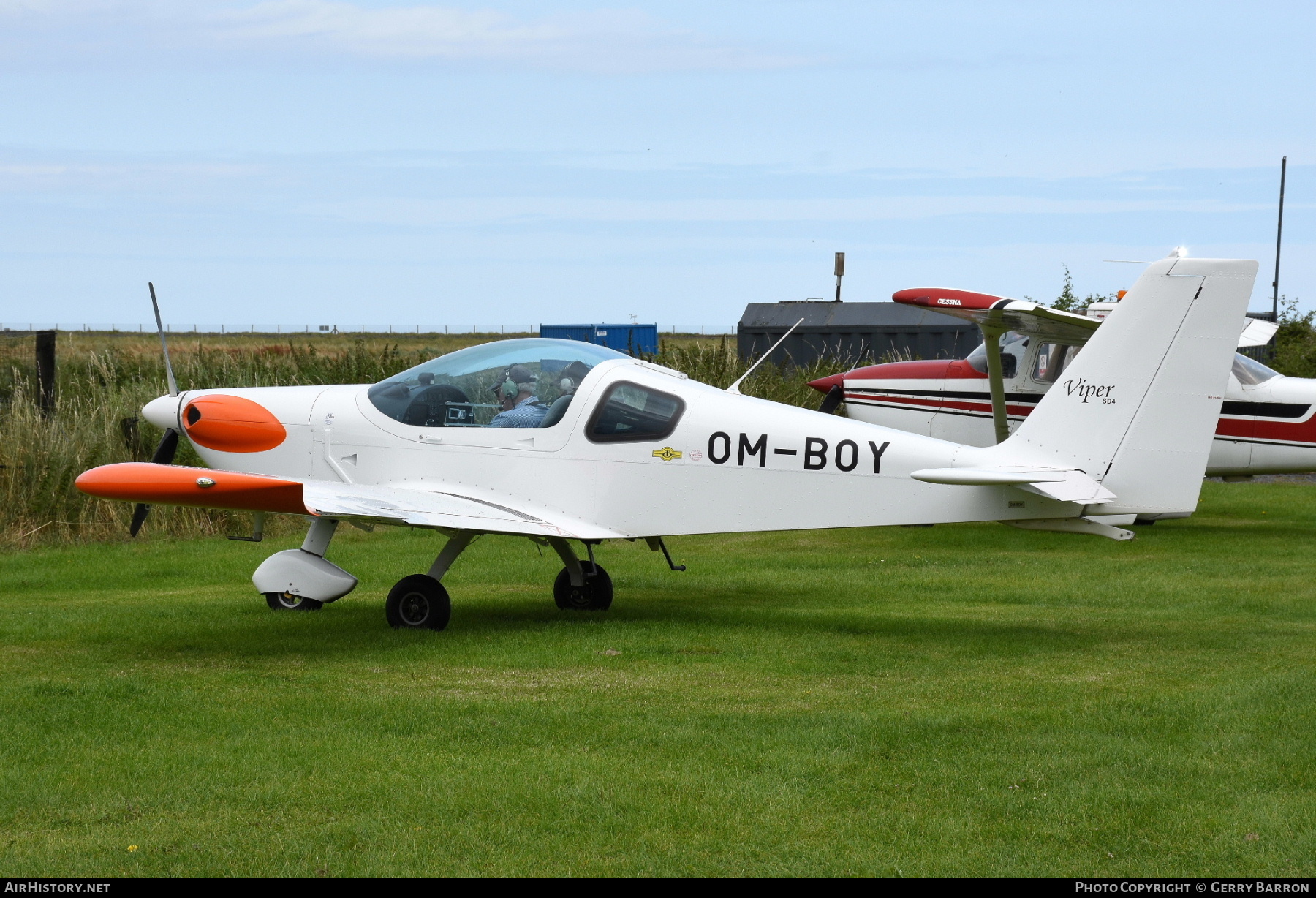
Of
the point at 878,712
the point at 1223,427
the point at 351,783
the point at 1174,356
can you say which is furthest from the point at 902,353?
the point at 351,783

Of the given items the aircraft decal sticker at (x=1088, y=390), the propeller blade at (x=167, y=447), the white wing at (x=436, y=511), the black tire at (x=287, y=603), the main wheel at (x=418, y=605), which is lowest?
the black tire at (x=287, y=603)

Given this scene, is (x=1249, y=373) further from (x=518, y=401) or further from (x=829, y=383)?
(x=518, y=401)

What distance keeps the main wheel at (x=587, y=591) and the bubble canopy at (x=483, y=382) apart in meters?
1.54

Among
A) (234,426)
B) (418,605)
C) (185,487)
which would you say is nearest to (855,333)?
(234,426)

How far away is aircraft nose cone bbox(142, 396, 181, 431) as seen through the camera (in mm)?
10156

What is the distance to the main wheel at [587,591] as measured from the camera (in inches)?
407

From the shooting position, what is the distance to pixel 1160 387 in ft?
28.0

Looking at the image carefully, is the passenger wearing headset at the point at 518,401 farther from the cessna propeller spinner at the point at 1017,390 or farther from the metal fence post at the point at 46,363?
the metal fence post at the point at 46,363

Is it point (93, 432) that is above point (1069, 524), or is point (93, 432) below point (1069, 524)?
below

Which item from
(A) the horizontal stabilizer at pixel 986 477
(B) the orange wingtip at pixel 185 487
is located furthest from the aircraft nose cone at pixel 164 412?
(A) the horizontal stabilizer at pixel 986 477

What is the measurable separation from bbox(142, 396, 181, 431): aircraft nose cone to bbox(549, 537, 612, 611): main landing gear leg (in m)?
3.09

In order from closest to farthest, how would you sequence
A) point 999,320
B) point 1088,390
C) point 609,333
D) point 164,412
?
point 1088,390, point 164,412, point 999,320, point 609,333

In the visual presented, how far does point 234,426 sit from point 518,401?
6.97 feet

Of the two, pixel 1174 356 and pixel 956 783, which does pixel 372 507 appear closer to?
pixel 956 783
